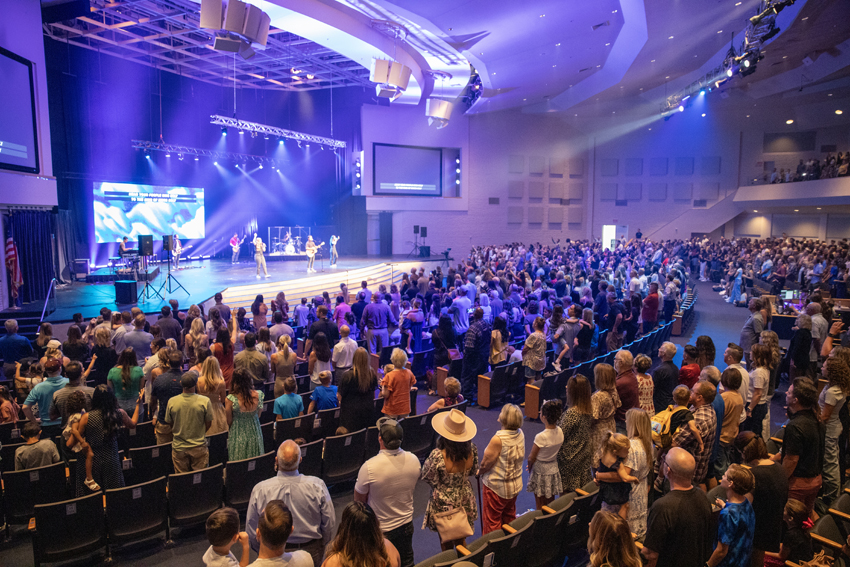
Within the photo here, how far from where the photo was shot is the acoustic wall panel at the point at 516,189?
1046 inches

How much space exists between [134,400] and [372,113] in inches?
772

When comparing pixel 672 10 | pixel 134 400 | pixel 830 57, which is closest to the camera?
pixel 134 400

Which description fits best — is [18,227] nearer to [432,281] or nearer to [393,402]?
[432,281]

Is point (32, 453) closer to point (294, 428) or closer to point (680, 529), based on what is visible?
point (294, 428)

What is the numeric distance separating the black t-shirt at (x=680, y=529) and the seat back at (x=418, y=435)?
2.63m

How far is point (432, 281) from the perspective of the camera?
11859 millimetres

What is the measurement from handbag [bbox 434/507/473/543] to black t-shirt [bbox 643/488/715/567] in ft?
3.45

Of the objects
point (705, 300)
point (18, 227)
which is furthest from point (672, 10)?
point (18, 227)

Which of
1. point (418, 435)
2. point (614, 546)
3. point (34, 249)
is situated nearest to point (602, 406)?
point (614, 546)

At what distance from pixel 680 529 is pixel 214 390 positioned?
366 centimetres

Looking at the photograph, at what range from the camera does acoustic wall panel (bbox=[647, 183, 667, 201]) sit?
2698cm

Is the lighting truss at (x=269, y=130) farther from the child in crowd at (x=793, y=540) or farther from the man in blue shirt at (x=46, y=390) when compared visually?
the child in crowd at (x=793, y=540)

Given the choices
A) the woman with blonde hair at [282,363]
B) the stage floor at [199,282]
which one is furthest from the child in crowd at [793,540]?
the stage floor at [199,282]

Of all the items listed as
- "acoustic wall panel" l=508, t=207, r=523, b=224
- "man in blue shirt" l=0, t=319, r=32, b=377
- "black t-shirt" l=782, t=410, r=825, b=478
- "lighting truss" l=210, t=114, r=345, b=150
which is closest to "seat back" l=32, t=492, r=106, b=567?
"man in blue shirt" l=0, t=319, r=32, b=377
